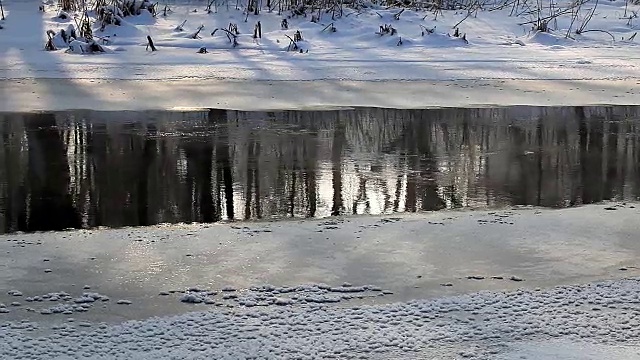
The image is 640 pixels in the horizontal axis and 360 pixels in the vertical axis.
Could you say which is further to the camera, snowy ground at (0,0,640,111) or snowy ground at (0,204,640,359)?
snowy ground at (0,0,640,111)

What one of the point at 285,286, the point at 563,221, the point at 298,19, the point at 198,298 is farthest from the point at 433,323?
the point at 298,19

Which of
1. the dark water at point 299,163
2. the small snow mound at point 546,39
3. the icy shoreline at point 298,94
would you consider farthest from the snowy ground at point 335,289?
the small snow mound at point 546,39

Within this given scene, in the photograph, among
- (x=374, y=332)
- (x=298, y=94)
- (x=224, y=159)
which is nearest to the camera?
(x=374, y=332)

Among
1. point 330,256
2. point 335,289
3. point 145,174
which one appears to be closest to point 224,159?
point 145,174

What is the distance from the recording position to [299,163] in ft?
18.7

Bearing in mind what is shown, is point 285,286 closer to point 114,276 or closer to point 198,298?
point 198,298

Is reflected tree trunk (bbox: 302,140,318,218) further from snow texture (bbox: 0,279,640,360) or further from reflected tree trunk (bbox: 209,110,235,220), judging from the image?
snow texture (bbox: 0,279,640,360)

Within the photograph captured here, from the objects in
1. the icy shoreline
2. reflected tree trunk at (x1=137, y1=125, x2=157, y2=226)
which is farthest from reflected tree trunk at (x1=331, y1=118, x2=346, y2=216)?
the icy shoreline

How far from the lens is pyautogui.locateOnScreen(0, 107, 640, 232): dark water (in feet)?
15.5

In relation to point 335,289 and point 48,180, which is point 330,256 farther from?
point 48,180

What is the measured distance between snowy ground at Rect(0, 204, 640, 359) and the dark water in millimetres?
386

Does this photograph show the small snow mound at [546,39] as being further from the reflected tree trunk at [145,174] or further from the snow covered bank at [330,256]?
the snow covered bank at [330,256]

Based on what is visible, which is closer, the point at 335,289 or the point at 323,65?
the point at 335,289

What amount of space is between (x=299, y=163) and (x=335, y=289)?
233 cm
